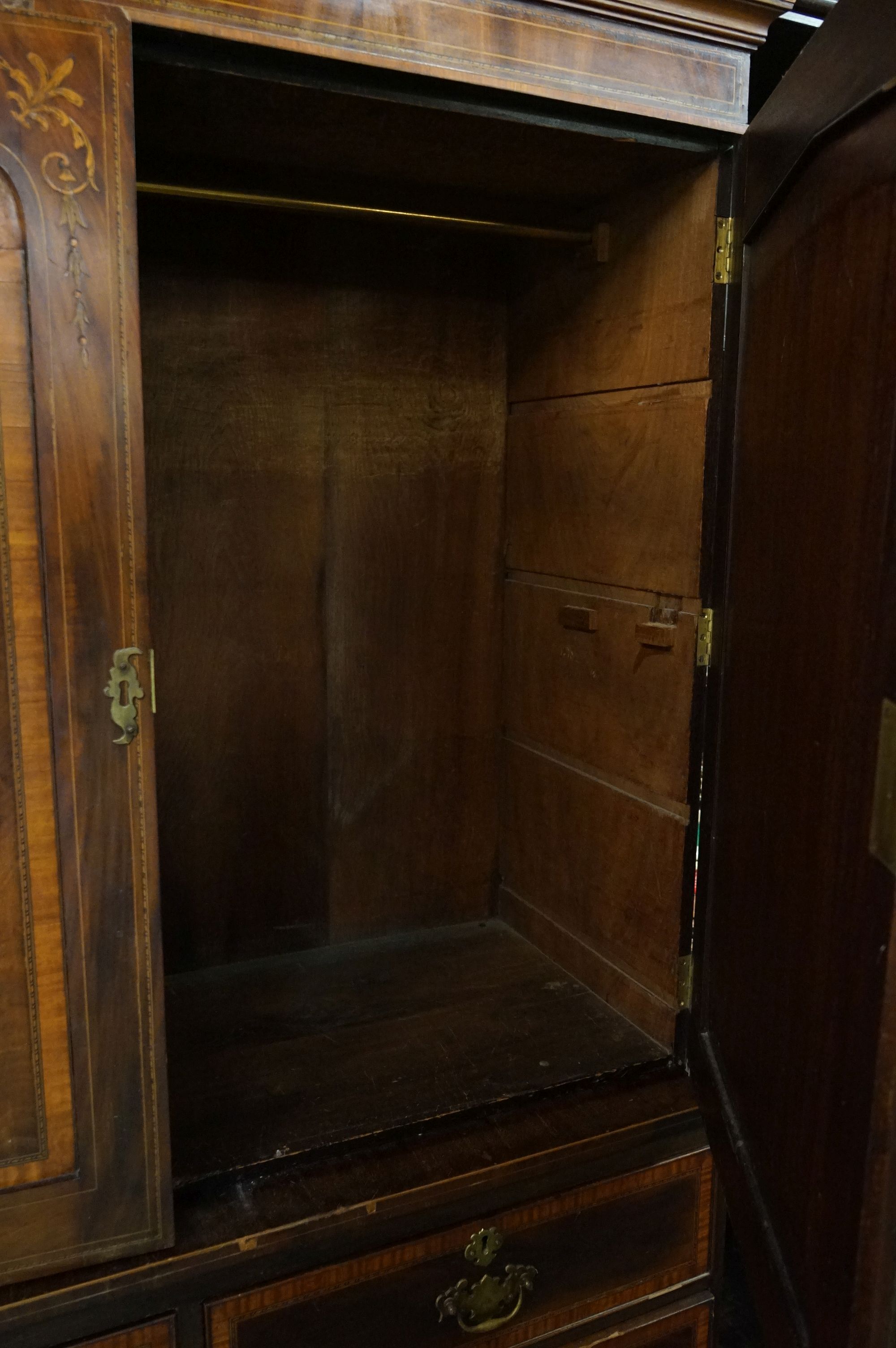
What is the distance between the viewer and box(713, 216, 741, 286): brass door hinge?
50.5 inches

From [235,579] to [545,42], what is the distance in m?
0.96

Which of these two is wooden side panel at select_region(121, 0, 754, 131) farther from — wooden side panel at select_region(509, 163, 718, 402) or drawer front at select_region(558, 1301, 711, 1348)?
drawer front at select_region(558, 1301, 711, 1348)

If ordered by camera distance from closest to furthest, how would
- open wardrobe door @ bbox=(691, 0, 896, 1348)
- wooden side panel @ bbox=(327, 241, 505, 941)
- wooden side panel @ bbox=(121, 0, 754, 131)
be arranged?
open wardrobe door @ bbox=(691, 0, 896, 1348), wooden side panel @ bbox=(121, 0, 754, 131), wooden side panel @ bbox=(327, 241, 505, 941)

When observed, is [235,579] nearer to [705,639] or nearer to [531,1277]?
[705,639]

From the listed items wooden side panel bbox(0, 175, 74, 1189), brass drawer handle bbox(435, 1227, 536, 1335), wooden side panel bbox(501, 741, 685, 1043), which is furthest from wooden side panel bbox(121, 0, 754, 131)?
brass drawer handle bbox(435, 1227, 536, 1335)

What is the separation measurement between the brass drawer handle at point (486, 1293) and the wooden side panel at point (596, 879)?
0.39 m

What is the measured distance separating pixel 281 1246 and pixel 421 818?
35.9 inches

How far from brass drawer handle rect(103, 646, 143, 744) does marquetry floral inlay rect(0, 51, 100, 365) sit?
306 millimetres

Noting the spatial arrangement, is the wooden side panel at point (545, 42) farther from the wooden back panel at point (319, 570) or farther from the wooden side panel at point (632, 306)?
the wooden back panel at point (319, 570)

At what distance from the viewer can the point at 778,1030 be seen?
1.04 m

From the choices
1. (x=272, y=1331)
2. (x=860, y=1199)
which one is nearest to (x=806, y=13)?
(x=860, y=1199)

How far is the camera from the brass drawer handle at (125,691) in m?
1.01

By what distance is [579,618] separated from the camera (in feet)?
5.48

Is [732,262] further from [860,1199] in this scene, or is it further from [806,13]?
[860,1199]
